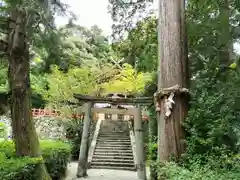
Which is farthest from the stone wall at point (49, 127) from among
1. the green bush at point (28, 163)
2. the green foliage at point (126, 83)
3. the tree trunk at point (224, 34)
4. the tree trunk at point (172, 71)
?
the tree trunk at point (224, 34)

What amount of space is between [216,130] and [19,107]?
4485 mm

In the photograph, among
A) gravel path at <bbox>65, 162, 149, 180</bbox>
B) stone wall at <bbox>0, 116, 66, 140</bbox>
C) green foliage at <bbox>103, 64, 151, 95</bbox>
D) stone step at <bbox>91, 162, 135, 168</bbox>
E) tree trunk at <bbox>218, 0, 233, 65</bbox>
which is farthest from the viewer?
stone wall at <bbox>0, 116, 66, 140</bbox>

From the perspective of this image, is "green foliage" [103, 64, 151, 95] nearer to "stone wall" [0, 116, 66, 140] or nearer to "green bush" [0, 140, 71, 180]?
"stone wall" [0, 116, 66, 140]

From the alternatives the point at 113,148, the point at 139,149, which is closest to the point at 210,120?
the point at 139,149

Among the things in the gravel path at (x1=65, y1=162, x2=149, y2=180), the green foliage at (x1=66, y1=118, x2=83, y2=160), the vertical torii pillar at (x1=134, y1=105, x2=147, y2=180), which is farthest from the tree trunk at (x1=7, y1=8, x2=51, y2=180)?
the green foliage at (x1=66, y1=118, x2=83, y2=160)

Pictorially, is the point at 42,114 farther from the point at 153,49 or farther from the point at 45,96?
the point at 153,49

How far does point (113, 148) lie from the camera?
17.4m

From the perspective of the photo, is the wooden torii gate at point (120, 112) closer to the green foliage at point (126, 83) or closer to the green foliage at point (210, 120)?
the green foliage at point (210, 120)

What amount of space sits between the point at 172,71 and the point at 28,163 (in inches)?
137

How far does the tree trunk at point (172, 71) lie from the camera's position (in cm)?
728

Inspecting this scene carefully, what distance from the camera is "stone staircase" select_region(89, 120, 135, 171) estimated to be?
Answer: 52.1ft

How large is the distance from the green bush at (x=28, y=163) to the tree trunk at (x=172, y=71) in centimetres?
271

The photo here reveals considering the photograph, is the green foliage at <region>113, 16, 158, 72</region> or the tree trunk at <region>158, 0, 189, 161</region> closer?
the tree trunk at <region>158, 0, 189, 161</region>

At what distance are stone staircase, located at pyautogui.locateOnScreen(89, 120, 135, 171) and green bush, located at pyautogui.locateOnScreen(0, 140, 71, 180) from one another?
11.1 feet
